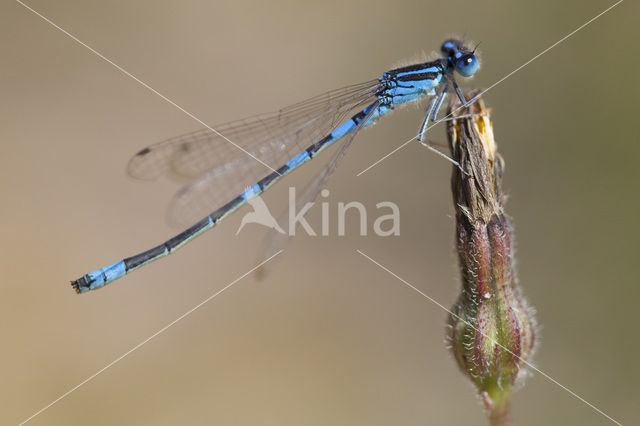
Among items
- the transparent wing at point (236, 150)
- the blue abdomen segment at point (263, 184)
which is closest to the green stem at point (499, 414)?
the blue abdomen segment at point (263, 184)

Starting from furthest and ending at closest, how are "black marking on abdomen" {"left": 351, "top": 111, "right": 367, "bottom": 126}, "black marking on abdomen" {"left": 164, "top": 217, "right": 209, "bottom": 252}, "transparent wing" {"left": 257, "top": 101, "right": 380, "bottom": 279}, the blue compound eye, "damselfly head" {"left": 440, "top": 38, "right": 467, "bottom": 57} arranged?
"black marking on abdomen" {"left": 351, "top": 111, "right": 367, "bottom": 126} → "black marking on abdomen" {"left": 164, "top": 217, "right": 209, "bottom": 252} → "damselfly head" {"left": 440, "top": 38, "right": 467, "bottom": 57} → the blue compound eye → "transparent wing" {"left": 257, "top": 101, "right": 380, "bottom": 279}

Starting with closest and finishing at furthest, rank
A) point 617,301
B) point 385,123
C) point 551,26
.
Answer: point 617,301 < point 551,26 < point 385,123

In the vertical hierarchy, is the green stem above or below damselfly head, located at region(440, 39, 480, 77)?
below

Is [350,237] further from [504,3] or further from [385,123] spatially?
[504,3]

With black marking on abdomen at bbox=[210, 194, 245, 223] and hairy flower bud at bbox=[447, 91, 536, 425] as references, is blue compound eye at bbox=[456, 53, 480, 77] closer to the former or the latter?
hairy flower bud at bbox=[447, 91, 536, 425]

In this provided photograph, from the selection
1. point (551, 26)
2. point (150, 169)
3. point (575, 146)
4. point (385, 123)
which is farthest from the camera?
point (385, 123)

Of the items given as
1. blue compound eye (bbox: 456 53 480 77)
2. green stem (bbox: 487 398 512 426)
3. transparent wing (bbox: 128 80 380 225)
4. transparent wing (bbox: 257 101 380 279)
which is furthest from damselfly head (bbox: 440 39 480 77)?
green stem (bbox: 487 398 512 426)

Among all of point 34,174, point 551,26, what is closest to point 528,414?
point 551,26
